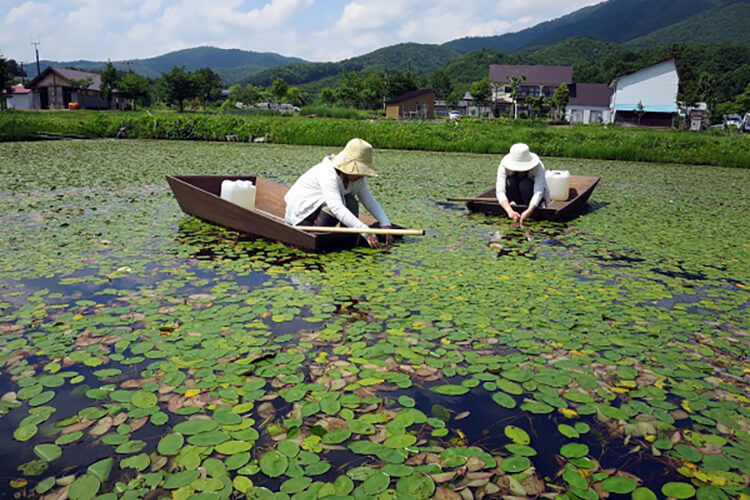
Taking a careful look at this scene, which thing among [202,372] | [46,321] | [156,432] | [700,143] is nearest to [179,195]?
[46,321]

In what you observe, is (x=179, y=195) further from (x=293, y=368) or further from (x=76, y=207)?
(x=293, y=368)

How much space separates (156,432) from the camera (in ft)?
7.11

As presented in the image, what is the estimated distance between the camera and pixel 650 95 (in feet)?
129

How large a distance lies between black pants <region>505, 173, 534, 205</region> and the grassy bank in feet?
36.4

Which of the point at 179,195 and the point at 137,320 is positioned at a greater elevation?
the point at 179,195

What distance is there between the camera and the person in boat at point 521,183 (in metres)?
6.09

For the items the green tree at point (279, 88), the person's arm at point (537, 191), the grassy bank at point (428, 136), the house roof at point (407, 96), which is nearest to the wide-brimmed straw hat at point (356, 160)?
the person's arm at point (537, 191)

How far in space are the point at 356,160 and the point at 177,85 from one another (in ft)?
142

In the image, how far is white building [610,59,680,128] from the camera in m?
38.8

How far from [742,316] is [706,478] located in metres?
2.18

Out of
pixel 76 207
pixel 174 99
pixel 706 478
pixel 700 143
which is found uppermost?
pixel 174 99

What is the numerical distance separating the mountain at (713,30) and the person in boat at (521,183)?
129 meters

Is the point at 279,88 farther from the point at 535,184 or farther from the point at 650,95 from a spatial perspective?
the point at 535,184

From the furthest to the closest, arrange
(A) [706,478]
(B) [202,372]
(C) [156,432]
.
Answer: (B) [202,372], (C) [156,432], (A) [706,478]
